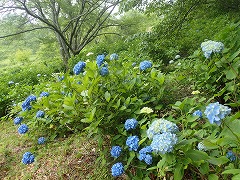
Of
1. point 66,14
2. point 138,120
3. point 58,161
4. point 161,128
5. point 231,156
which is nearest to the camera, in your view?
point 161,128

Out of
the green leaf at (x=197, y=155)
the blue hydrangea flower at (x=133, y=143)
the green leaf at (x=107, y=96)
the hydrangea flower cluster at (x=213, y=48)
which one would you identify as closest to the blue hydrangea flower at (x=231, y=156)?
the green leaf at (x=197, y=155)

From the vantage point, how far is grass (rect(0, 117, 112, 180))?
2.09 m

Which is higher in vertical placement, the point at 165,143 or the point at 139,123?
the point at 165,143

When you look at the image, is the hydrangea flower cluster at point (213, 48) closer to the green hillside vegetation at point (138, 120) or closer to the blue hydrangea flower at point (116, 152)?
the green hillside vegetation at point (138, 120)

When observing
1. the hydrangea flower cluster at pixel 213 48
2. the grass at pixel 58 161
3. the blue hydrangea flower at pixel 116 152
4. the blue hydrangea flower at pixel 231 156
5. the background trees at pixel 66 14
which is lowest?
the grass at pixel 58 161

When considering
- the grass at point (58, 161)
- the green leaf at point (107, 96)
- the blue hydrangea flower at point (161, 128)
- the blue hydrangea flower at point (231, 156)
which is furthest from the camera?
the grass at point (58, 161)

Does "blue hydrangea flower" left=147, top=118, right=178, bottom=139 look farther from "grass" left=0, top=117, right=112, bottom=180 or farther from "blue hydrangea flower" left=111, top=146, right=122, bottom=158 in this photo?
"grass" left=0, top=117, right=112, bottom=180

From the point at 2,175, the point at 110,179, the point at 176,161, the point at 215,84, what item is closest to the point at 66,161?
the point at 110,179

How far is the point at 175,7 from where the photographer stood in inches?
150

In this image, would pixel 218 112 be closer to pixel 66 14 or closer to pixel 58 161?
pixel 58 161

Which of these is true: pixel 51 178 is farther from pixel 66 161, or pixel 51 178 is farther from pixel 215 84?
pixel 215 84

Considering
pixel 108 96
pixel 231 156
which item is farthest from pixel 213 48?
pixel 108 96

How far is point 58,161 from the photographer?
2.34 metres

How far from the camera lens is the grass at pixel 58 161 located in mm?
2086
